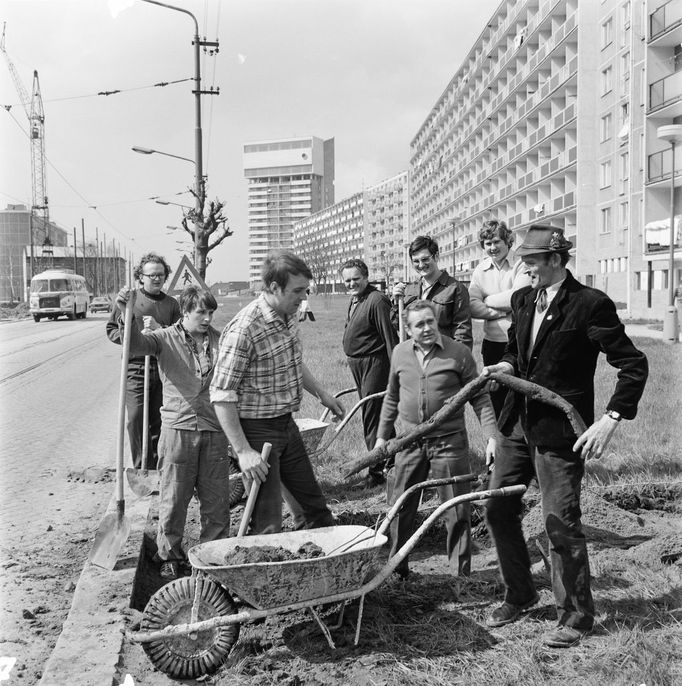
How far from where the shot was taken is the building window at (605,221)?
4019cm

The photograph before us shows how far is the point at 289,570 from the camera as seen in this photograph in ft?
11.5

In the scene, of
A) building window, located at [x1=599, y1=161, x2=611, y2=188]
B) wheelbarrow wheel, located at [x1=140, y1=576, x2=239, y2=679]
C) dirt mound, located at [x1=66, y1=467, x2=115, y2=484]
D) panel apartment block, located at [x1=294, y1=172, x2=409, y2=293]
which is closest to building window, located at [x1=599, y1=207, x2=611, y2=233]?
building window, located at [x1=599, y1=161, x2=611, y2=188]

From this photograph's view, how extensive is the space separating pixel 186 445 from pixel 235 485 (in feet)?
5.24

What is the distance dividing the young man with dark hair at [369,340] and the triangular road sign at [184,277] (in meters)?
1.37

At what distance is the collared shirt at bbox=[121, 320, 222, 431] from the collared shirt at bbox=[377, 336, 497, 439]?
1.17 meters

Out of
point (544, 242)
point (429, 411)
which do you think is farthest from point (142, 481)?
point (544, 242)

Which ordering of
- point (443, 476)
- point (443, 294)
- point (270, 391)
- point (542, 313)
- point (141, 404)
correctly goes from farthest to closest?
point (141, 404) < point (443, 294) < point (443, 476) < point (270, 391) < point (542, 313)

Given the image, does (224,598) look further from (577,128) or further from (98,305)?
(98,305)

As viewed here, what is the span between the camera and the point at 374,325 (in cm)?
705

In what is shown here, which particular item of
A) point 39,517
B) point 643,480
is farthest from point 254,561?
point 643,480

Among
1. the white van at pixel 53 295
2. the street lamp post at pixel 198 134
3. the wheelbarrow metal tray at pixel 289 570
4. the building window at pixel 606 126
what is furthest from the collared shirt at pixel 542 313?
the white van at pixel 53 295

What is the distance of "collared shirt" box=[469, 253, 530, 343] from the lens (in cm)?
616

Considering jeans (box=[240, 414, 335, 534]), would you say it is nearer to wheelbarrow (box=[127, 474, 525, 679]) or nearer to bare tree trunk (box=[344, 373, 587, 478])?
bare tree trunk (box=[344, 373, 587, 478])

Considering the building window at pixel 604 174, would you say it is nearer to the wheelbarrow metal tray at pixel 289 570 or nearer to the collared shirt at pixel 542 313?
the collared shirt at pixel 542 313
